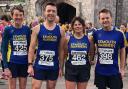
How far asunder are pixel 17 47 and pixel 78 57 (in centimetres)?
112

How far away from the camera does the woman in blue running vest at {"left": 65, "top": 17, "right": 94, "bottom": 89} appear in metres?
8.42

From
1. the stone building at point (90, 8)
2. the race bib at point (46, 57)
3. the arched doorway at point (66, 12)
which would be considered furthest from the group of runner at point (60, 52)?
the arched doorway at point (66, 12)

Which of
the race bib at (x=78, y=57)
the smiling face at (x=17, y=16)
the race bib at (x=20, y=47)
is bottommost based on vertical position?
the race bib at (x=78, y=57)

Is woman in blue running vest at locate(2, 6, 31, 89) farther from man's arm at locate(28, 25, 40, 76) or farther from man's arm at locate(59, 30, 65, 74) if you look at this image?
man's arm at locate(59, 30, 65, 74)

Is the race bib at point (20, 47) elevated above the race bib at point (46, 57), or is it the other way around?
the race bib at point (20, 47)

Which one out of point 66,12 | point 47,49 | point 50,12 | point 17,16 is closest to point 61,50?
point 47,49

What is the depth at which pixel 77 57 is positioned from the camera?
8.45 meters

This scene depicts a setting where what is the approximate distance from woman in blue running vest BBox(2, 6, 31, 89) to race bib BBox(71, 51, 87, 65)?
2.78 ft

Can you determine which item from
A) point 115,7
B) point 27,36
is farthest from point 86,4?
point 27,36

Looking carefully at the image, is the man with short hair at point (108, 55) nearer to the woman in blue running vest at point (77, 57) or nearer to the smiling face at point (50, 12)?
the woman in blue running vest at point (77, 57)

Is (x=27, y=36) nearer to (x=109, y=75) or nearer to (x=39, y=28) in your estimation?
(x=39, y=28)

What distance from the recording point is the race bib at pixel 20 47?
863 centimetres

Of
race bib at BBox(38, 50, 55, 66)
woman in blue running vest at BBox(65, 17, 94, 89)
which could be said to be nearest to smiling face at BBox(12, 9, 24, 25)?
race bib at BBox(38, 50, 55, 66)

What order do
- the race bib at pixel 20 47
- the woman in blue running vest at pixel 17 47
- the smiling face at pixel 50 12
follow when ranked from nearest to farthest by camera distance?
the smiling face at pixel 50 12 < the woman in blue running vest at pixel 17 47 < the race bib at pixel 20 47
